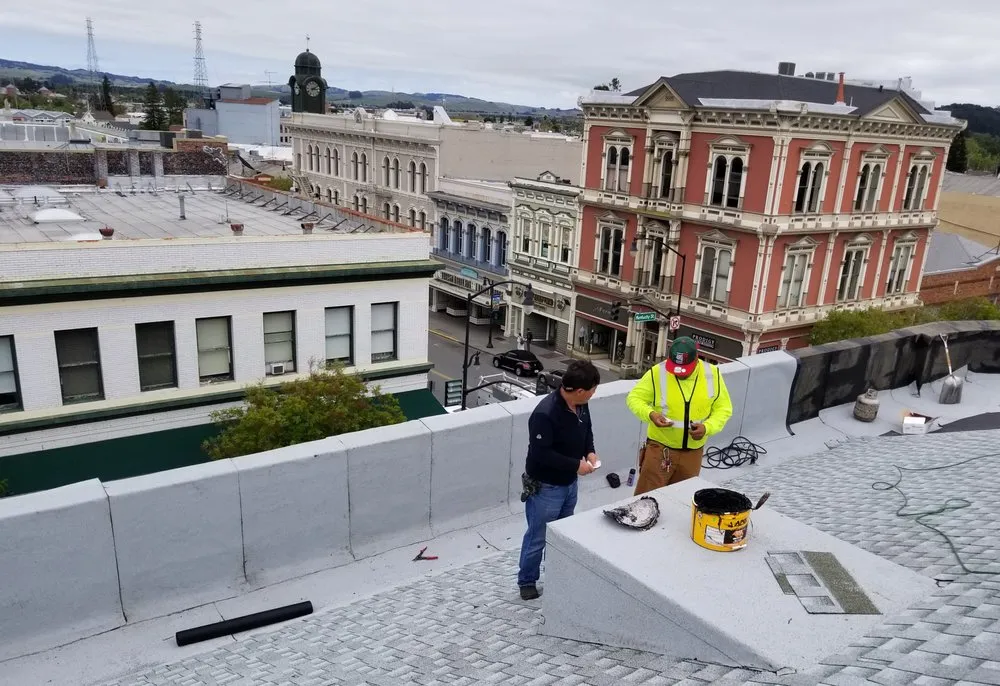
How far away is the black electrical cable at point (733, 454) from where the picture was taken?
8827mm

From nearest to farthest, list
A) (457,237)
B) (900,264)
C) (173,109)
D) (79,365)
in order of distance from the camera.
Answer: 1. (79,365)
2. (900,264)
3. (457,237)
4. (173,109)

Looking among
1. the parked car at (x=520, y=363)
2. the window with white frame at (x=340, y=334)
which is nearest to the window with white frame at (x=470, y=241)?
the parked car at (x=520, y=363)

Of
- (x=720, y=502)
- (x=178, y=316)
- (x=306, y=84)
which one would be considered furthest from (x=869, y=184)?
(x=306, y=84)

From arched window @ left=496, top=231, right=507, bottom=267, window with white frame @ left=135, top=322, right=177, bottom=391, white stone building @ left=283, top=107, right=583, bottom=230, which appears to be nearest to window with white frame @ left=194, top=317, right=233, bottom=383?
window with white frame @ left=135, top=322, right=177, bottom=391

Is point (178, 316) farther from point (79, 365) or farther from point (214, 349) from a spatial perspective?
point (79, 365)

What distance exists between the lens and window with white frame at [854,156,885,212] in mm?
37406

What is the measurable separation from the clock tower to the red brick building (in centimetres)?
6041

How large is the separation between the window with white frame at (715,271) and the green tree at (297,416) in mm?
23159

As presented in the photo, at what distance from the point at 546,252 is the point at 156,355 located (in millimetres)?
31341

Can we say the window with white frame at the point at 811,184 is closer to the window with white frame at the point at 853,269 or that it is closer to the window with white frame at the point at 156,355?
the window with white frame at the point at 853,269

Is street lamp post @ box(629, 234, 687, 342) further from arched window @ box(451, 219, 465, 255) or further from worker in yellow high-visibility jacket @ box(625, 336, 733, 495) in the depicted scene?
worker in yellow high-visibility jacket @ box(625, 336, 733, 495)

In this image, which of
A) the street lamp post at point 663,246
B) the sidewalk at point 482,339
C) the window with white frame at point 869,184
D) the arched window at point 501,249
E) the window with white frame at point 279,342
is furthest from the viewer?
the arched window at point 501,249

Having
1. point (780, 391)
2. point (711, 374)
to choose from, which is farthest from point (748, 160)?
point (711, 374)

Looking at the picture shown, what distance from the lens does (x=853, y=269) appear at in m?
39.7
